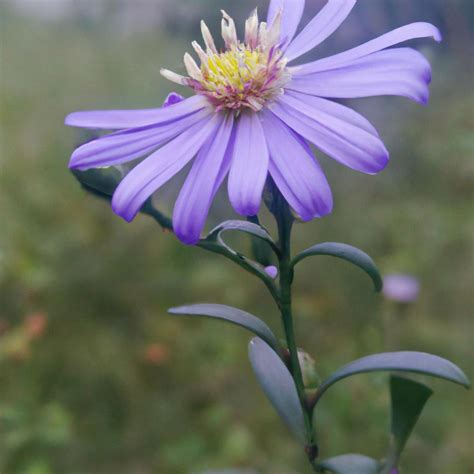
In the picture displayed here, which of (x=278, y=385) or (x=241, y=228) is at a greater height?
(x=241, y=228)

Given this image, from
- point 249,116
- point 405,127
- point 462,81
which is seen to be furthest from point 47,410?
point 462,81

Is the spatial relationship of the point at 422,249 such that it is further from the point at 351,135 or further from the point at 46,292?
the point at 351,135

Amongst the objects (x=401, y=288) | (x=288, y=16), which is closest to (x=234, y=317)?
(x=288, y=16)

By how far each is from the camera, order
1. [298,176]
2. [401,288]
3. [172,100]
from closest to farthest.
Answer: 1. [298,176]
2. [172,100]
3. [401,288]

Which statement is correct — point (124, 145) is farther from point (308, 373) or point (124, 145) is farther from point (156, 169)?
point (308, 373)

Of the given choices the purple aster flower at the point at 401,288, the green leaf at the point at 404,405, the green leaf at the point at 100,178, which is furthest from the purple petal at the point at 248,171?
the purple aster flower at the point at 401,288

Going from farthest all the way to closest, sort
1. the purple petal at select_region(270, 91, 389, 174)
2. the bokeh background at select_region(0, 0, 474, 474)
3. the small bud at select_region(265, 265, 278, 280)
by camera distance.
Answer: the bokeh background at select_region(0, 0, 474, 474), the small bud at select_region(265, 265, 278, 280), the purple petal at select_region(270, 91, 389, 174)

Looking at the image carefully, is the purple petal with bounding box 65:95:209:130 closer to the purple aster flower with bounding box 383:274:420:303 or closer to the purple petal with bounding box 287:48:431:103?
the purple petal with bounding box 287:48:431:103

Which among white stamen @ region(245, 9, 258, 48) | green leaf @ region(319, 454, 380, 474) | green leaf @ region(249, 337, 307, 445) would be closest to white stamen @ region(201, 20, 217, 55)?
white stamen @ region(245, 9, 258, 48)
